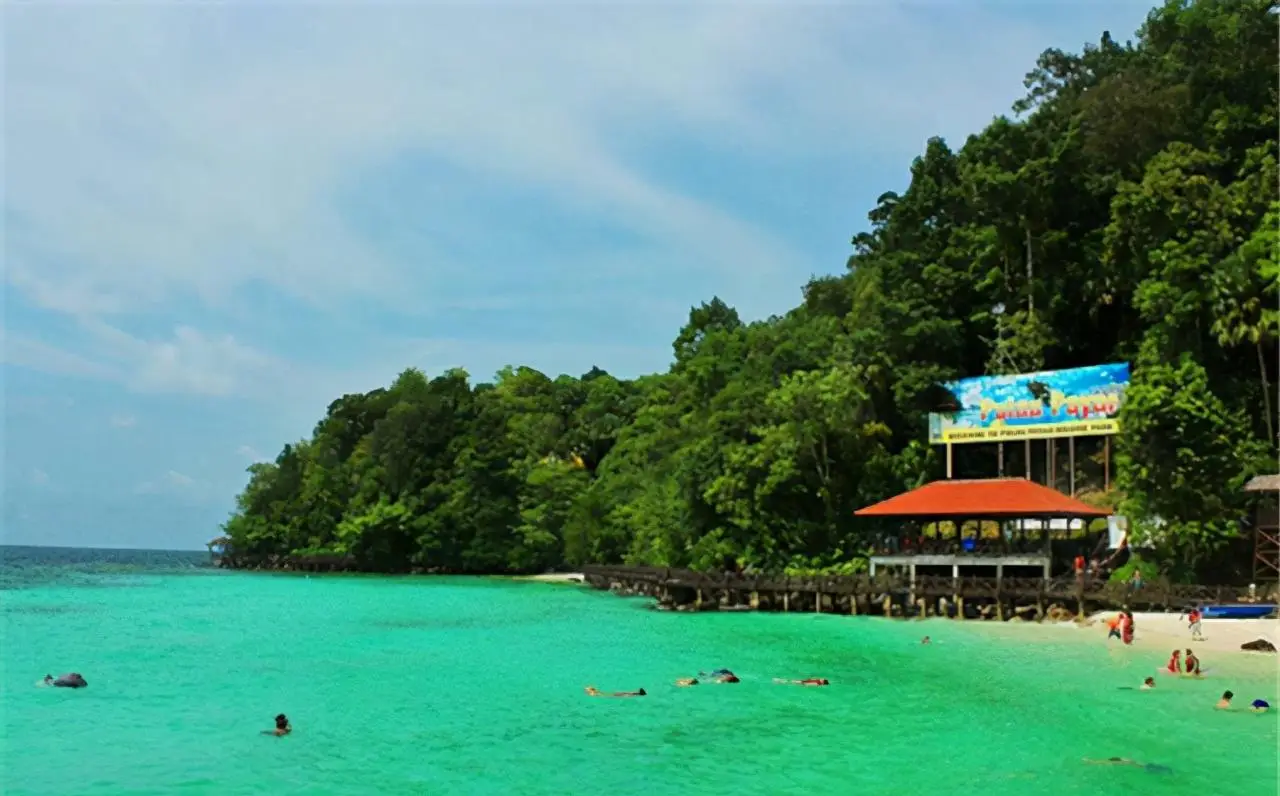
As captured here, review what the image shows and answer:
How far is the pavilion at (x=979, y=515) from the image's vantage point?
36562 mm

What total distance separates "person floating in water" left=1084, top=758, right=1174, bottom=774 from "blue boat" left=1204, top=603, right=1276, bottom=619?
→ 16.8m

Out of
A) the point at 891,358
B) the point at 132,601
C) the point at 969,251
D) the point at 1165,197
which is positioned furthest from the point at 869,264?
the point at 132,601

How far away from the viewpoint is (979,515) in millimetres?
36969

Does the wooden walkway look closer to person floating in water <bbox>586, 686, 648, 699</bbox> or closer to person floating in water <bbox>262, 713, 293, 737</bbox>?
person floating in water <bbox>586, 686, 648, 699</bbox>

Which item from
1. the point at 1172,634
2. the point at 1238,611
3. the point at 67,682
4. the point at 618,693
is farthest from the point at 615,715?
the point at 1238,611

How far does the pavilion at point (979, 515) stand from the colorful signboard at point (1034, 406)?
4094mm

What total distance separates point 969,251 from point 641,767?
3912cm

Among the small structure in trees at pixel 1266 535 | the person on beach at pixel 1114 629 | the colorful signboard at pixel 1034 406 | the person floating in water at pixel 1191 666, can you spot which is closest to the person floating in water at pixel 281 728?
the person floating in water at pixel 1191 666

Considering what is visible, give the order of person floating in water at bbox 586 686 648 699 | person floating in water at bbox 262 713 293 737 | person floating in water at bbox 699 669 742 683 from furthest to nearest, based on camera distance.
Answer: person floating in water at bbox 699 669 742 683
person floating in water at bbox 586 686 648 699
person floating in water at bbox 262 713 293 737

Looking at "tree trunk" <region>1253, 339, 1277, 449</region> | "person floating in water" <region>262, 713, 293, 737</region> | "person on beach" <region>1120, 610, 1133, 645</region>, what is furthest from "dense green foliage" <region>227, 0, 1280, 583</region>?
"person floating in water" <region>262, 713, 293, 737</region>

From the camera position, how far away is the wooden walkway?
3334 cm

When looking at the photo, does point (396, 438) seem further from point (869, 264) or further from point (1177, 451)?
point (1177, 451)

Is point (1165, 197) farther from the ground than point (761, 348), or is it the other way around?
point (1165, 197)

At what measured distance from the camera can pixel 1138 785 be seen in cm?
1466
